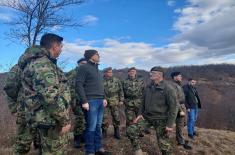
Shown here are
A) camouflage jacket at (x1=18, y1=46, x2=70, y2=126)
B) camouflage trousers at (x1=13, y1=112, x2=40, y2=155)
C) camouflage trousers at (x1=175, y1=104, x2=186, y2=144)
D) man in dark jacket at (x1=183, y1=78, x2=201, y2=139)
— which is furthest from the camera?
man in dark jacket at (x1=183, y1=78, x2=201, y2=139)

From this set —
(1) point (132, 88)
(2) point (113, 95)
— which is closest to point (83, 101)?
(2) point (113, 95)

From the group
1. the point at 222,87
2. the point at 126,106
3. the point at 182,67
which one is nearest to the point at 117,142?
the point at 126,106

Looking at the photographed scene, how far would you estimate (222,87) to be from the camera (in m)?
52.6

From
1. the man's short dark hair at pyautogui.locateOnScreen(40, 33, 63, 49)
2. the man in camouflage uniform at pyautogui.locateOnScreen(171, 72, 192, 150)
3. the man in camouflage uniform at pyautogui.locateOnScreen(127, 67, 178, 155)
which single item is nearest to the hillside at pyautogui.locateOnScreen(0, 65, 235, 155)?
the man in camouflage uniform at pyautogui.locateOnScreen(171, 72, 192, 150)

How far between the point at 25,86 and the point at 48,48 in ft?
2.43

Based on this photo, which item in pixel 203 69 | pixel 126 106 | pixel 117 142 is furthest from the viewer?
pixel 203 69

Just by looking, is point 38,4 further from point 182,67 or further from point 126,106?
point 182,67

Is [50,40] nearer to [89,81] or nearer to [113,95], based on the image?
[89,81]

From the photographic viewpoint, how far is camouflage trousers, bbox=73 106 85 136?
28.1 feet

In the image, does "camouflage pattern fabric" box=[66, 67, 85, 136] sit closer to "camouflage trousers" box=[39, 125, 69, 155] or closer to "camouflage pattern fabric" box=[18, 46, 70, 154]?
"camouflage pattern fabric" box=[18, 46, 70, 154]

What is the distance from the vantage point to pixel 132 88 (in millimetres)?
10359

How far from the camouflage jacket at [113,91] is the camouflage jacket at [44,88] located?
15.3 ft

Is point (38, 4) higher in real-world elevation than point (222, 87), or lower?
higher

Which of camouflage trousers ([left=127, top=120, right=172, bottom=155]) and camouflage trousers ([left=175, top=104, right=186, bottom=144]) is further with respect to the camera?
camouflage trousers ([left=175, top=104, right=186, bottom=144])
